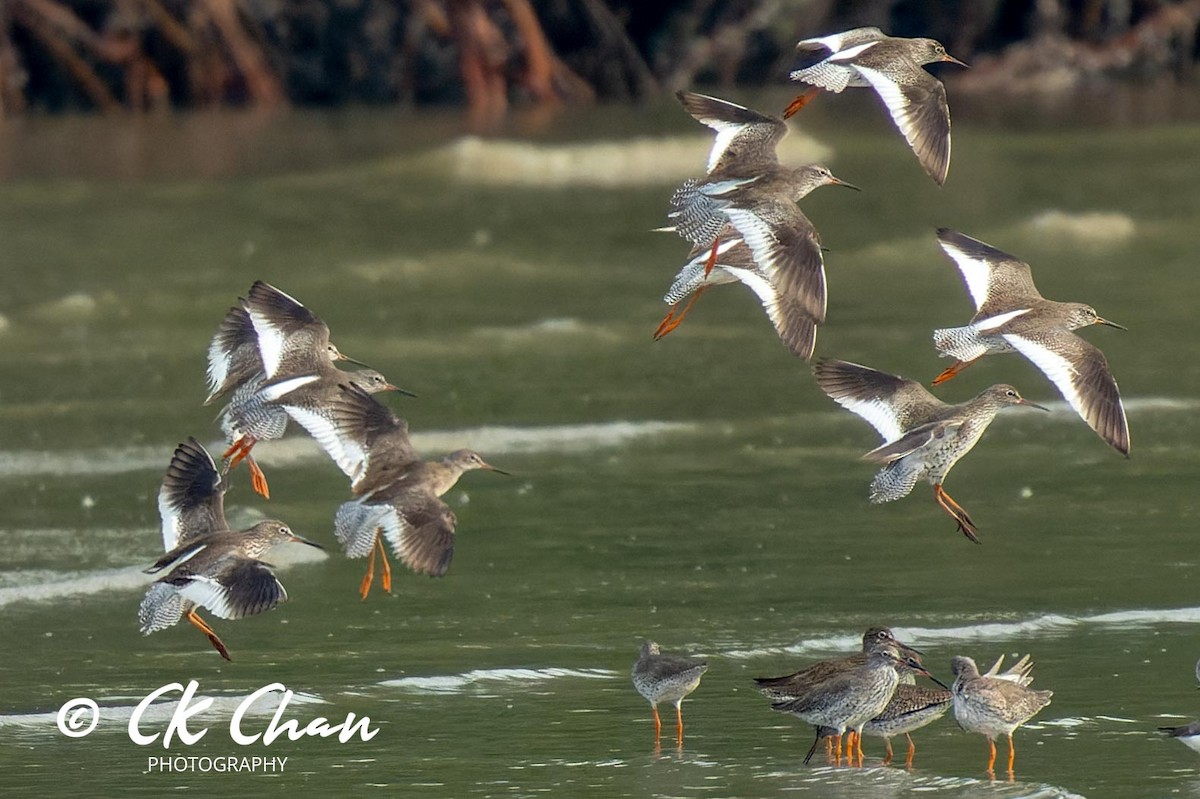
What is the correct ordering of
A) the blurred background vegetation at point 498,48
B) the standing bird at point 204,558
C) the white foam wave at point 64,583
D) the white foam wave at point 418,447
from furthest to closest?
1. the blurred background vegetation at point 498,48
2. the white foam wave at point 418,447
3. the white foam wave at point 64,583
4. the standing bird at point 204,558

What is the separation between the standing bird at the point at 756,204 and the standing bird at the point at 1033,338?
1.46 feet

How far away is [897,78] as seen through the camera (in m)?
7.61

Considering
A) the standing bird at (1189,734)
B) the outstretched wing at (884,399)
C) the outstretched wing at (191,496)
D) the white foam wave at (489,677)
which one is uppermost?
the outstretched wing at (884,399)

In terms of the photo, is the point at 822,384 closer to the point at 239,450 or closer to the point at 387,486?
the point at 387,486

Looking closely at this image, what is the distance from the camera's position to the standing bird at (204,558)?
726 cm

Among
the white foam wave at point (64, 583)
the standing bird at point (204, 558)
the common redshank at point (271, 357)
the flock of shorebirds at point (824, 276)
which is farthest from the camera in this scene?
the white foam wave at point (64, 583)

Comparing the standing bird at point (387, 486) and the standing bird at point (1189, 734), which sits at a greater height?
the standing bird at point (387, 486)

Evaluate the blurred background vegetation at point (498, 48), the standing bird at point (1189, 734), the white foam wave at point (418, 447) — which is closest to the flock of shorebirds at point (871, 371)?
the standing bird at point (1189, 734)

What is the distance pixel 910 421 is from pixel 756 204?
0.87m

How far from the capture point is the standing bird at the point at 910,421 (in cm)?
784

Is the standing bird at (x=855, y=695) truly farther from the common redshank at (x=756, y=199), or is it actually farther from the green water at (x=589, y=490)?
the common redshank at (x=756, y=199)

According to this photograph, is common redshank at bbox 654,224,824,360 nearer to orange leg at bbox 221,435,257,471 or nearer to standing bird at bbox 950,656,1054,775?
standing bird at bbox 950,656,1054,775

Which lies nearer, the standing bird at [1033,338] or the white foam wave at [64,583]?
the standing bird at [1033,338]

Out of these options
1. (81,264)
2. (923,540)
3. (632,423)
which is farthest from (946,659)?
(81,264)
